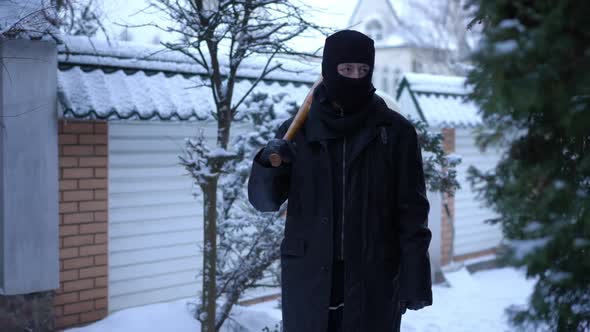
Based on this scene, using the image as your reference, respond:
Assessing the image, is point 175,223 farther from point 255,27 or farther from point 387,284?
point 387,284

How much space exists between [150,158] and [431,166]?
7.44 ft

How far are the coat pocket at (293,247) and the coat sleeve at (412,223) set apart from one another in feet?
1.27

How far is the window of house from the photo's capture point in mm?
28281

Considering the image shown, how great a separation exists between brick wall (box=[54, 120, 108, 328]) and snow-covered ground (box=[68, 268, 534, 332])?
0.58 ft

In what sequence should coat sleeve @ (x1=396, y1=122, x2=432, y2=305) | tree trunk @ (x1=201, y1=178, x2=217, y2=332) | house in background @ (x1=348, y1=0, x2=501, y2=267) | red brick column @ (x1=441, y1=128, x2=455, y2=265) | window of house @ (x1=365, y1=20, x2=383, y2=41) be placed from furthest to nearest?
1. window of house @ (x1=365, y1=20, x2=383, y2=41)
2. red brick column @ (x1=441, y1=128, x2=455, y2=265)
3. house in background @ (x1=348, y1=0, x2=501, y2=267)
4. tree trunk @ (x1=201, y1=178, x2=217, y2=332)
5. coat sleeve @ (x1=396, y1=122, x2=432, y2=305)

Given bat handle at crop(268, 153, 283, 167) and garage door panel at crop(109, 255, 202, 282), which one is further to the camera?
garage door panel at crop(109, 255, 202, 282)

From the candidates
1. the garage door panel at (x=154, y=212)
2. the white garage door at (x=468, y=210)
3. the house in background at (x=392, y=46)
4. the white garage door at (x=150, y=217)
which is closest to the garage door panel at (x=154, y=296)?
the white garage door at (x=150, y=217)

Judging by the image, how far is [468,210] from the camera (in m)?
8.57

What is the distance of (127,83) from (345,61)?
2.65m

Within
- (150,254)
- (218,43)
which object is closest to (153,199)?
(150,254)

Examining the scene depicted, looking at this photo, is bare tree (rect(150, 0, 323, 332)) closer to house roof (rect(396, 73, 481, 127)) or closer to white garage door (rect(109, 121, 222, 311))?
white garage door (rect(109, 121, 222, 311))

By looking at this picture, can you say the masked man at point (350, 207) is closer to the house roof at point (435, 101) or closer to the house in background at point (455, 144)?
the house in background at point (455, 144)

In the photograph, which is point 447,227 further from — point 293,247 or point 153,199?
point 293,247

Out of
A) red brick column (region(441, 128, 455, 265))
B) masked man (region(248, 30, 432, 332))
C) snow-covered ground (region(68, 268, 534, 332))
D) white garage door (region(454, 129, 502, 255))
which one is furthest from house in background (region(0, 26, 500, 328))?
white garage door (region(454, 129, 502, 255))
